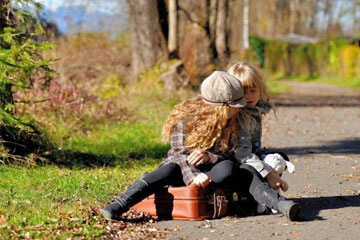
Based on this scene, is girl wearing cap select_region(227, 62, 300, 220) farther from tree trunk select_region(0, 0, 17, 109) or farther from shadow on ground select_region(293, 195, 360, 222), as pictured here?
tree trunk select_region(0, 0, 17, 109)

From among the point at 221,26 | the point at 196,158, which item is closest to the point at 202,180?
the point at 196,158

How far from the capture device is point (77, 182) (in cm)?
641

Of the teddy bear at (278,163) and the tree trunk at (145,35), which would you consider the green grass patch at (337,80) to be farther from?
the teddy bear at (278,163)

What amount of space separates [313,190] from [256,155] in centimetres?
104

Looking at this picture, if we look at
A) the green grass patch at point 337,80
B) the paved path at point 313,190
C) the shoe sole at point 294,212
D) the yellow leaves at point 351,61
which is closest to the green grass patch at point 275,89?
the green grass patch at point 337,80

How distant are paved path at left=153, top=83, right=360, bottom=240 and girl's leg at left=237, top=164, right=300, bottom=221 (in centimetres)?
10

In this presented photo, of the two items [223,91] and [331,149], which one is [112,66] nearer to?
[331,149]

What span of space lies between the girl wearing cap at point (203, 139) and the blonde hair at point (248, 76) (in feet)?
0.98

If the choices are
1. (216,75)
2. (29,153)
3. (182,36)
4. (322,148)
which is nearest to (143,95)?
(182,36)

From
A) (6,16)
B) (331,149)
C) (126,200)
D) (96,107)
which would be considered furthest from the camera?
(96,107)

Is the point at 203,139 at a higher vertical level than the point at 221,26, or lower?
higher

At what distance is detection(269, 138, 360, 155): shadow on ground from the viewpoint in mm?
9148

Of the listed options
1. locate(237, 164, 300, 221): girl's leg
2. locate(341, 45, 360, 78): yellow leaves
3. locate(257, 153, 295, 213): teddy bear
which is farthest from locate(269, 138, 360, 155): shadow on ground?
locate(341, 45, 360, 78): yellow leaves

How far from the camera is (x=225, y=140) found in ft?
17.8
